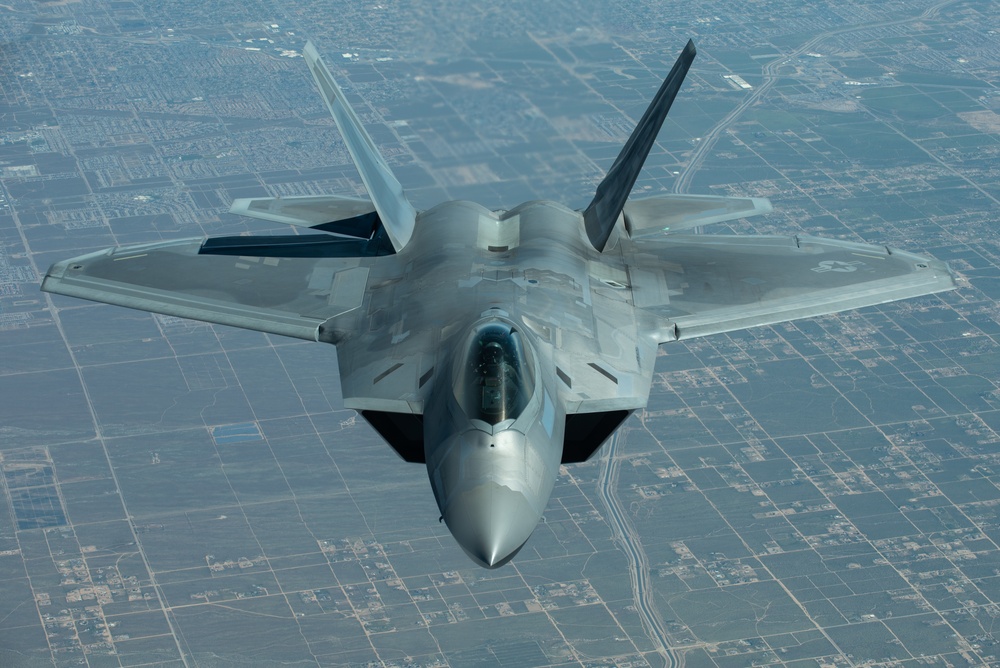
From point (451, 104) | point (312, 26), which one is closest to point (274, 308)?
point (451, 104)

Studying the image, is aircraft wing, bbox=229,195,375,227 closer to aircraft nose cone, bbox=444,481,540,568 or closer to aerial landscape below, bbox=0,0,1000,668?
aircraft nose cone, bbox=444,481,540,568

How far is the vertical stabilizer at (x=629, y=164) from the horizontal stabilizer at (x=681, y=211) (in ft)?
3.78

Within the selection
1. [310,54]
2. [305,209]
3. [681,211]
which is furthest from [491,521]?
[310,54]

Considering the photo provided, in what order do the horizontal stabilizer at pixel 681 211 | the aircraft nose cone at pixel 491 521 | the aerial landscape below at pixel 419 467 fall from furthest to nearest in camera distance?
the aerial landscape below at pixel 419 467, the horizontal stabilizer at pixel 681 211, the aircraft nose cone at pixel 491 521

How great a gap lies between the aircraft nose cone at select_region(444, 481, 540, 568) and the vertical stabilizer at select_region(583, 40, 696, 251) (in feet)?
38.9

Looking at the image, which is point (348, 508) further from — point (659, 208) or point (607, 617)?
point (659, 208)

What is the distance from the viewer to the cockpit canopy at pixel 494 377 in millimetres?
29734

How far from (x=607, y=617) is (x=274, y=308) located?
274 feet

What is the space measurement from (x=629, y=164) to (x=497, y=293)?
5953 mm

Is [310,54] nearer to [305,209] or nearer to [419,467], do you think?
[305,209]

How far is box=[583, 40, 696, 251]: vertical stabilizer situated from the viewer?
125 ft

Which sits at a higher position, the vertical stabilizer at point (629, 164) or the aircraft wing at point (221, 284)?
the vertical stabilizer at point (629, 164)

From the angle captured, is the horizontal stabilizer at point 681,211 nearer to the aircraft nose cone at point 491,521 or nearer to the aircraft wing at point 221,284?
the aircraft wing at point 221,284

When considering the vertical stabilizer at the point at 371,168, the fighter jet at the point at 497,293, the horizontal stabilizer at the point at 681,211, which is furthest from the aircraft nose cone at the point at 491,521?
the horizontal stabilizer at the point at 681,211
